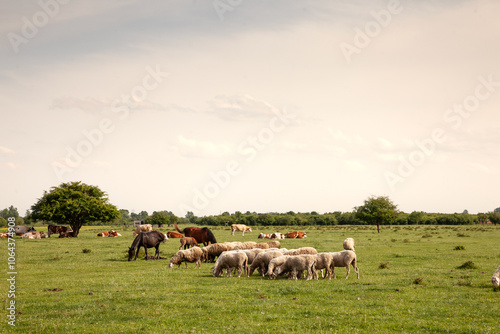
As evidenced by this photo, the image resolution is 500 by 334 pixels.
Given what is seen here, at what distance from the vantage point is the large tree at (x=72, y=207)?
6619 cm

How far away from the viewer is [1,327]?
12602mm

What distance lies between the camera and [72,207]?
6625 cm

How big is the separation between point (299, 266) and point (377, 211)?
62.3 metres

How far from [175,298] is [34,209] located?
6236 cm

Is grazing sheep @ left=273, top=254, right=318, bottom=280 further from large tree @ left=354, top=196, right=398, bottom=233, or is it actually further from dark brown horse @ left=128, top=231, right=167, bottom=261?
large tree @ left=354, top=196, right=398, bottom=233

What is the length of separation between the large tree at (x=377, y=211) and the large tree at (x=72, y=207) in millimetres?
46273

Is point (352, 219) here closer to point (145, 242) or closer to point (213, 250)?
point (145, 242)

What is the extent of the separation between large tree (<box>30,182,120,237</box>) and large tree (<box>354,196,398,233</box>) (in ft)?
152

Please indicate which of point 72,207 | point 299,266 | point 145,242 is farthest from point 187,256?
point 72,207

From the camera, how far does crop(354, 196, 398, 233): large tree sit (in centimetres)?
7856

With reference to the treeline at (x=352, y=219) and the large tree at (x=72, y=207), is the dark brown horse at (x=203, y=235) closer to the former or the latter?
the large tree at (x=72, y=207)

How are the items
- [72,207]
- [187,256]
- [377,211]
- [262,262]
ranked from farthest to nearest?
[377,211] < [72,207] < [187,256] < [262,262]

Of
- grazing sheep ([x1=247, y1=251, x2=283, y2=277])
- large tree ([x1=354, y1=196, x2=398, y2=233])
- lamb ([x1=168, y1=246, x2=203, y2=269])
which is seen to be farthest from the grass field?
large tree ([x1=354, y1=196, x2=398, y2=233])

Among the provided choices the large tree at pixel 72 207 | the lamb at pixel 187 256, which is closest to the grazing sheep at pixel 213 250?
the lamb at pixel 187 256
